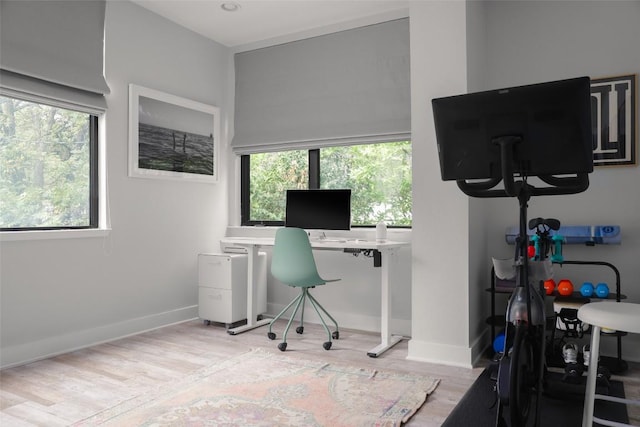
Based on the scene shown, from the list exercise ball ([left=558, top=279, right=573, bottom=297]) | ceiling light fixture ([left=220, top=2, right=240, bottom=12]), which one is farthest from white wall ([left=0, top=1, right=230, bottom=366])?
exercise ball ([left=558, top=279, right=573, bottom=297])

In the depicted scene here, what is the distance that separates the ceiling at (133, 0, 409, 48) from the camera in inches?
152

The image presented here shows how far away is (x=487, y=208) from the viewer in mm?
3604

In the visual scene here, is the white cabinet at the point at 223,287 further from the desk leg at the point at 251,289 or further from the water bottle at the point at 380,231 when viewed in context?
the water bottle at the point at 380,231

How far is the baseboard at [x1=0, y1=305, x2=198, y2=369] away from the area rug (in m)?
1.11

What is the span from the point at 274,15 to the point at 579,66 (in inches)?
95.2

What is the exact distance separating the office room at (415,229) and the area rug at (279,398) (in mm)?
215

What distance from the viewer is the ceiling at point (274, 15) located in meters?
3.85

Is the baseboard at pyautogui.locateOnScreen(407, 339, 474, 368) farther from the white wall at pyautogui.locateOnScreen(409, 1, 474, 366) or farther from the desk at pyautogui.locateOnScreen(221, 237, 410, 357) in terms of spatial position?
the desk at pyautogui.locateOnScreen(221, 237, 410, 357)

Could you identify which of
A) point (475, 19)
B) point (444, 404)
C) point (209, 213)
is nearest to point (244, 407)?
point (444, 404)

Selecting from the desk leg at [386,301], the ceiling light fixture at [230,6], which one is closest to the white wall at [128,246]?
the ceiling light fixture at [230,6]

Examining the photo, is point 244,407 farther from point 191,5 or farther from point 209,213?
point 191,5

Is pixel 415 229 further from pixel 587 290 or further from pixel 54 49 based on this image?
pixel 54 49

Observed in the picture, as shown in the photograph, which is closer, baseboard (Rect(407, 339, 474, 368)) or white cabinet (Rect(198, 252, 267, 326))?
baseboard (Rect(407, 339, 474, 368))

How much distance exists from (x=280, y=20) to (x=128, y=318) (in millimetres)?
2825
